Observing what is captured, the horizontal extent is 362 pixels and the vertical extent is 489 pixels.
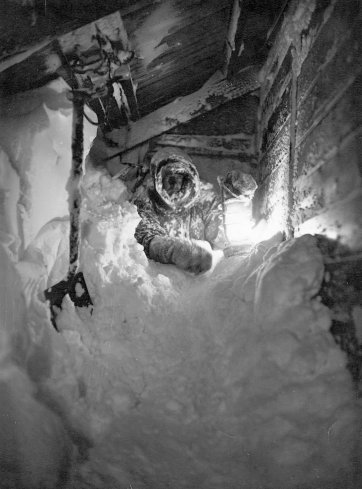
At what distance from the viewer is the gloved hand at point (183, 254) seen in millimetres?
3379

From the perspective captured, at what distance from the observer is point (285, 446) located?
1695 mm

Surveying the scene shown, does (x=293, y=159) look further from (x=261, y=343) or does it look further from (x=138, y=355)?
(x=138, y=355)

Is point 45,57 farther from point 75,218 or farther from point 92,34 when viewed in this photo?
point 75,218

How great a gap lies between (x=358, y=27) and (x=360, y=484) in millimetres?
2559

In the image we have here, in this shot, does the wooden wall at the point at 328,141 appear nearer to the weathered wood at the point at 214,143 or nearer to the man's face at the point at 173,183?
the weathered wood at the point at 214,143

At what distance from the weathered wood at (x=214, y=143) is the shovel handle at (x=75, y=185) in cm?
228

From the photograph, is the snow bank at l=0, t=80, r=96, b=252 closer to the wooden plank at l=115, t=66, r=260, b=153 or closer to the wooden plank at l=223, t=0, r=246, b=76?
the wooden plank at l=223, t=0, r=246, b=76

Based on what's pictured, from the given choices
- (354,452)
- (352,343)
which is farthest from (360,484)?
(352,343)

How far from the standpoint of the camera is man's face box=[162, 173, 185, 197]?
4125mm

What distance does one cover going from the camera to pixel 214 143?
4590 mm

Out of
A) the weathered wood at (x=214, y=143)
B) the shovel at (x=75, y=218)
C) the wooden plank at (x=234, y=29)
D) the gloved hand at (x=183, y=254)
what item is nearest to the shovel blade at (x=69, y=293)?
the shovel at (x=75, y=218)

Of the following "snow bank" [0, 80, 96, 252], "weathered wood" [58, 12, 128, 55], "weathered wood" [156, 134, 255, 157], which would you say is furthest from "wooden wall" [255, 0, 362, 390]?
"snow bank" [0, 80, 96, 252]

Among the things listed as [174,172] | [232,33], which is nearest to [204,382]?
[174,172]

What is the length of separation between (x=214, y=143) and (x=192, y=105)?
2.15 ft
